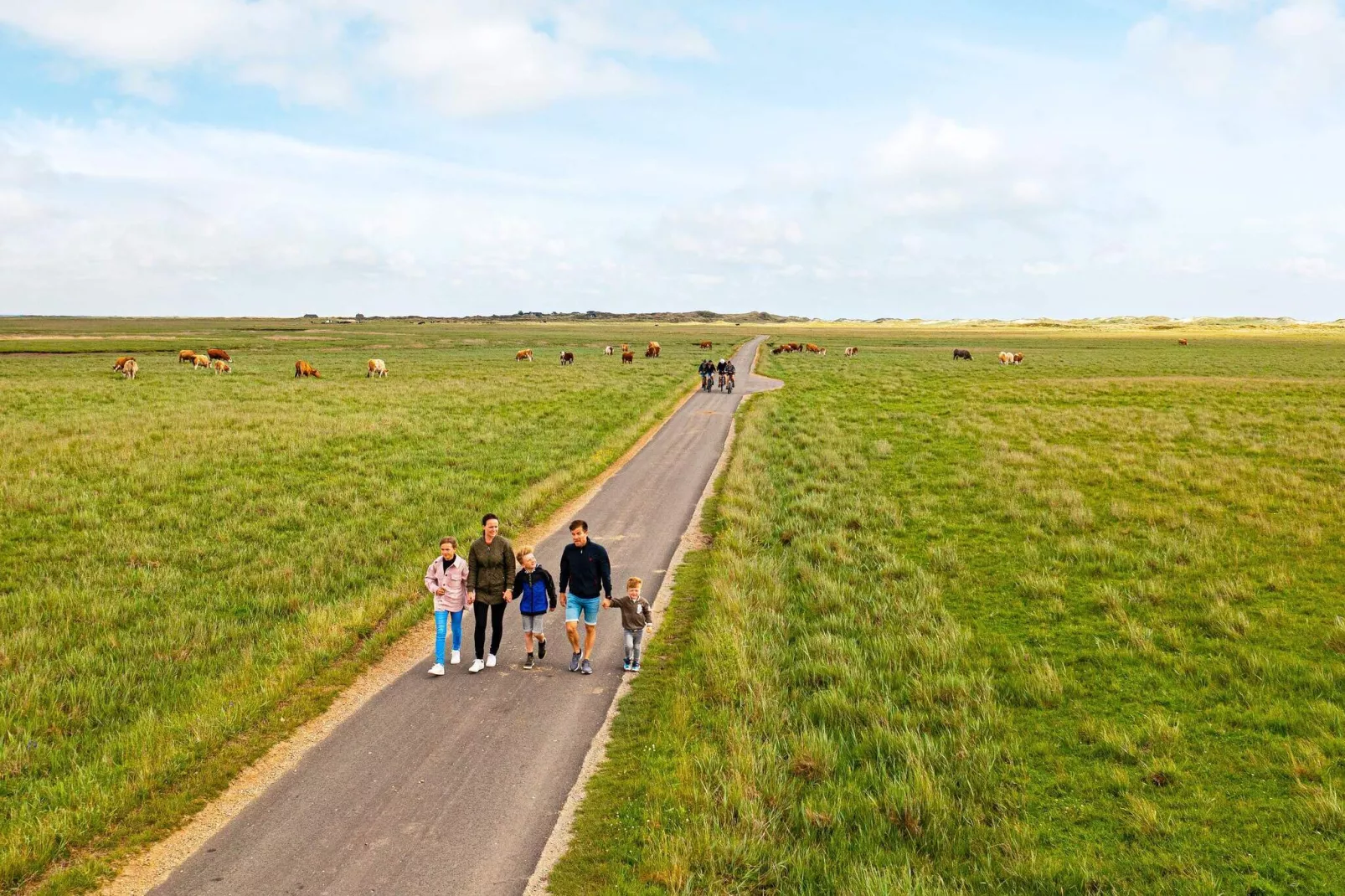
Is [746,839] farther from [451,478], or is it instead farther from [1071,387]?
[1071,387]

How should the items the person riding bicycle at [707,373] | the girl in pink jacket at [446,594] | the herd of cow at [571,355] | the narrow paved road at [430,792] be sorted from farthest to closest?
the herd of cow at [571,355], the person riding bicycle at [707,373], the girl in pink jacket at [446,594], the narrow paved road at [430,792]

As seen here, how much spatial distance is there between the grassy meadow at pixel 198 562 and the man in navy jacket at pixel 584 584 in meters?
3.02

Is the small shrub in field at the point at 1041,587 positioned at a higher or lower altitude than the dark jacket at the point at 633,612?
lower

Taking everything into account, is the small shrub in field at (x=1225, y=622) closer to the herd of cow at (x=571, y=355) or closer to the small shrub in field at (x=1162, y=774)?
the small shrub in field at (x=1162, y=774)

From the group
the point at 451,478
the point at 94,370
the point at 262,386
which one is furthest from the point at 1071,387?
the point at 94,370

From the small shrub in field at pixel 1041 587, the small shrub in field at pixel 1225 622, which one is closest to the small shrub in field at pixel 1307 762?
the small shrub in field at pixel 1225 622

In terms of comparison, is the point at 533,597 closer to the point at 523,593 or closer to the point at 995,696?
the point at 523,593

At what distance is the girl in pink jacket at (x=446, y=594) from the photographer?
30.9ft

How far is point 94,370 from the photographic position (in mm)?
50875

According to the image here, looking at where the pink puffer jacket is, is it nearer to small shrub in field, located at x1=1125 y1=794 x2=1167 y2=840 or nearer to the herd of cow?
small shrub in field, located at x1=1125 y1=794 x2=1167 y2=840

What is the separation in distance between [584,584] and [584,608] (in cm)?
40

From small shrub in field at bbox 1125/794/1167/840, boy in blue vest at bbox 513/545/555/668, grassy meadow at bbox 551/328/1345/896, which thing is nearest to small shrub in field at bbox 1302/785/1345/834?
grassy meadow at bbox 551/328/1345/896

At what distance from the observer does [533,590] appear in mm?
9578

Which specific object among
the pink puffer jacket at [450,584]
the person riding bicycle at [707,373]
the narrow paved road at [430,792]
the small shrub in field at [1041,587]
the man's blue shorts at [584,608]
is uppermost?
the person riding bicycle at [707,373]
